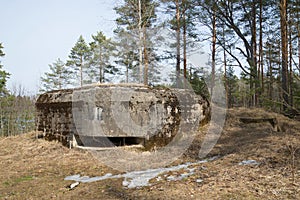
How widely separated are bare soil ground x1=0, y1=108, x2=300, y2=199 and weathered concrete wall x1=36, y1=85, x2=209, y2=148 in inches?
26.5

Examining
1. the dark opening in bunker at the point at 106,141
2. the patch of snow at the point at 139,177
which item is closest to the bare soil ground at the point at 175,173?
the patch of snow at the point at 139,177

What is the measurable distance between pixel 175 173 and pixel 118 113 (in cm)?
247

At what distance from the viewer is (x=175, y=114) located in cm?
695

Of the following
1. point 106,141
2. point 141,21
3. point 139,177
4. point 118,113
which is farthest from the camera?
point 141,21

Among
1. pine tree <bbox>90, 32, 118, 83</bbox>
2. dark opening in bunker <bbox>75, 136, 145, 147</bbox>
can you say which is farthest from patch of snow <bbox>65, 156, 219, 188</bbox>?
pine tree <bbox>90, 32, 118, 83</bbox>

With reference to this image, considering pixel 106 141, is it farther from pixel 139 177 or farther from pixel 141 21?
pixel 141 21

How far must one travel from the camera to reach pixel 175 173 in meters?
4.36

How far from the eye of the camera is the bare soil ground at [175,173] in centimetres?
323

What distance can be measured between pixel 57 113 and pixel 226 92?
10.3 m

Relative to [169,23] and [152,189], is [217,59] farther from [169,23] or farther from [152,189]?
[152,189]

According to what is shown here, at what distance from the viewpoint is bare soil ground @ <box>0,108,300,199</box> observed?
3229mm

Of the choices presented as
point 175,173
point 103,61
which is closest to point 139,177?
point 175,173

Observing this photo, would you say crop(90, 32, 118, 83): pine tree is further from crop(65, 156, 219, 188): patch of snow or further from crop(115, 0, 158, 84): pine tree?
crop(65, 156, 219, 188): patch of snow

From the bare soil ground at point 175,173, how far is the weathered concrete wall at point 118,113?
2.20ft
